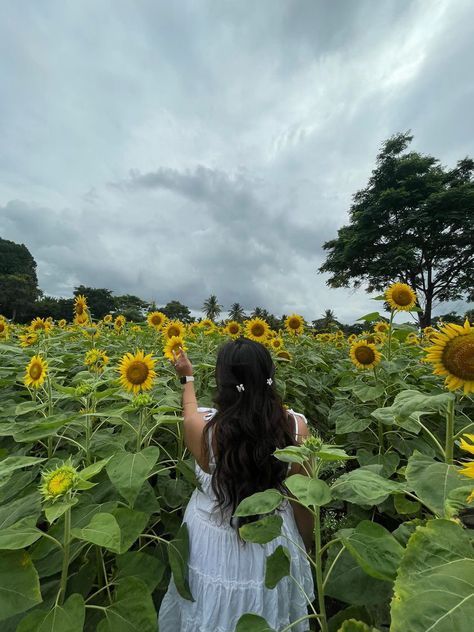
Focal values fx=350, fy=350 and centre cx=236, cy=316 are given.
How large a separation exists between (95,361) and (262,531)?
2.22 m

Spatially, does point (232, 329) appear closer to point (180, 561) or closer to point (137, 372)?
point (137, 372)

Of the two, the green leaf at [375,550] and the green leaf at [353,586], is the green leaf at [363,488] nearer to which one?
the green leaf at [375,550]

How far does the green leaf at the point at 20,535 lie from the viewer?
94 cm

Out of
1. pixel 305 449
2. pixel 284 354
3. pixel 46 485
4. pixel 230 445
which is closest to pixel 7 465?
pixel 46 485

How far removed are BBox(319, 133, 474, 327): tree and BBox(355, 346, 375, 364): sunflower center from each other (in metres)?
13.2

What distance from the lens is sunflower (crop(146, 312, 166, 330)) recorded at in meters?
4.49

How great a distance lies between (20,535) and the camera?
1.00 m

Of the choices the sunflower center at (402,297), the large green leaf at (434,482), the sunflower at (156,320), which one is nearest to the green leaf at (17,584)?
the large green leaf at (434,482)

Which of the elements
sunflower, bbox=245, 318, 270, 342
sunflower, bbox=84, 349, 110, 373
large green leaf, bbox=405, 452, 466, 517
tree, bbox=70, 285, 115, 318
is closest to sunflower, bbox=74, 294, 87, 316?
sunflower, bbox=84, 349, 110, 373

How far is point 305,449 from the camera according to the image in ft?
3.66

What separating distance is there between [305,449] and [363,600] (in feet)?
1.34

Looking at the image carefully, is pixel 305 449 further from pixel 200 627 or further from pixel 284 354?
pixel 284 354

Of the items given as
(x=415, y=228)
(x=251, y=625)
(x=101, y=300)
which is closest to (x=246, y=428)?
(x=251, y=625)

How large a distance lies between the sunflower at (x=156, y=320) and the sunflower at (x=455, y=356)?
350 centimetres
